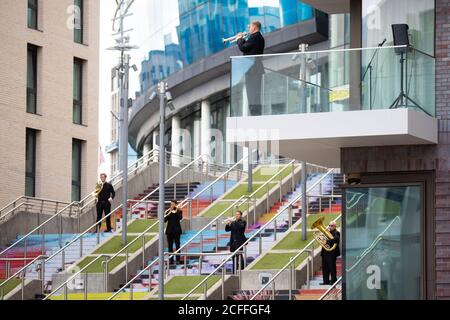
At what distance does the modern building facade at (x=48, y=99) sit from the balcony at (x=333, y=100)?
2357 cm

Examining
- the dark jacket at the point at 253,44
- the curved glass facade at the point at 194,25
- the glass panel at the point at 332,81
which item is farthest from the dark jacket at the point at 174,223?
the curved glass facade at the point at 194,25

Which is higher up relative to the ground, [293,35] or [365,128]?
[293,35]

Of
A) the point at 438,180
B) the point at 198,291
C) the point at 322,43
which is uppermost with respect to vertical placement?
the point at 322,43

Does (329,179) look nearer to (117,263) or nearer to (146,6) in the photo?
(117,263)

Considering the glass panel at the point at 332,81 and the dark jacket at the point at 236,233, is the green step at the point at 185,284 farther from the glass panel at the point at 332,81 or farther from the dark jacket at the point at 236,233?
the glass panel at the point at 332,81

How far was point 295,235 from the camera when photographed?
40.7m

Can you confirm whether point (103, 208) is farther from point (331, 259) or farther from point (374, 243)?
point (374, 243)

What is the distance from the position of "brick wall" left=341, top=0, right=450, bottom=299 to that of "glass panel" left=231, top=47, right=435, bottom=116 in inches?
8.3

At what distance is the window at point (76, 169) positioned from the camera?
56188 millimetres

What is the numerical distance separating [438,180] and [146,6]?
183 feet

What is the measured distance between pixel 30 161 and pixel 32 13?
5.23 metres

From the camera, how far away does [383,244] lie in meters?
27.0
